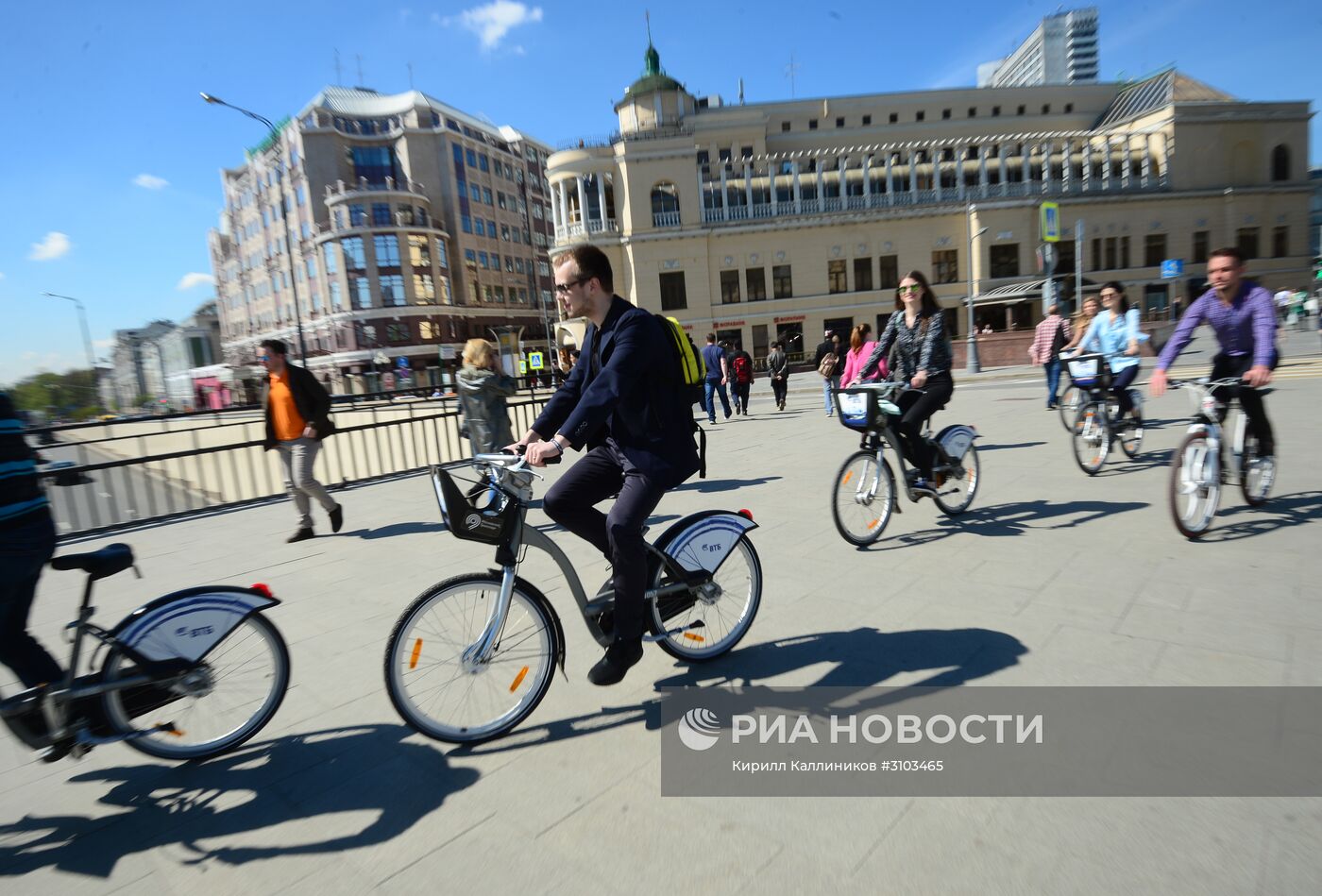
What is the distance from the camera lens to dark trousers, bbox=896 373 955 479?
5.58 metres

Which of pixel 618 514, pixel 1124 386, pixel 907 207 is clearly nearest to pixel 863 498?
pixel 618 514

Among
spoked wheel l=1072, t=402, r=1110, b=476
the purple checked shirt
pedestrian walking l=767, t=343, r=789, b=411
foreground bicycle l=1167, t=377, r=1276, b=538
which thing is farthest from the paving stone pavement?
pedestrian walking l=767, t=343, r=789, b=411

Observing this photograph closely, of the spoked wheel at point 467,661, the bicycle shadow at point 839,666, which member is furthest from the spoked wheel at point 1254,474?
the spoked wheel at point 467,661

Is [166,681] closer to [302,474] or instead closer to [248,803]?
[248,803]

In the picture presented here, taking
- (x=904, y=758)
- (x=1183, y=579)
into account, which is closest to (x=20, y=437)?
(x=904, y=758)

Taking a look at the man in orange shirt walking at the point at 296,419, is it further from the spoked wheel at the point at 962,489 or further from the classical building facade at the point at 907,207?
the classical building facade at the point at 907,207

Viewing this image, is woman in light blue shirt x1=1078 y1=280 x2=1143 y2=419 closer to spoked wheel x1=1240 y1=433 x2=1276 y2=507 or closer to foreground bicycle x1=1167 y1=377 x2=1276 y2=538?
spoked wheel x1=1240 y1=433 x2=1276 y2=507

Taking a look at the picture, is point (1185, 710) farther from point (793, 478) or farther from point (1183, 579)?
point (793, 478)

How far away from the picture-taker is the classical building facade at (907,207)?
45.3 m

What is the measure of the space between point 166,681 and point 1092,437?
7.82 meters

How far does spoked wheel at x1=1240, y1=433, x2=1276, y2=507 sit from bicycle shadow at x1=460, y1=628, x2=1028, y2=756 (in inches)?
124

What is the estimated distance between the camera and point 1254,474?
540 cm

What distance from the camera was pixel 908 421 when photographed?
555cm

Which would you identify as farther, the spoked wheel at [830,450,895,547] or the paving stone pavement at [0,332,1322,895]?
the spoked wheel at [830,450,895,547]
